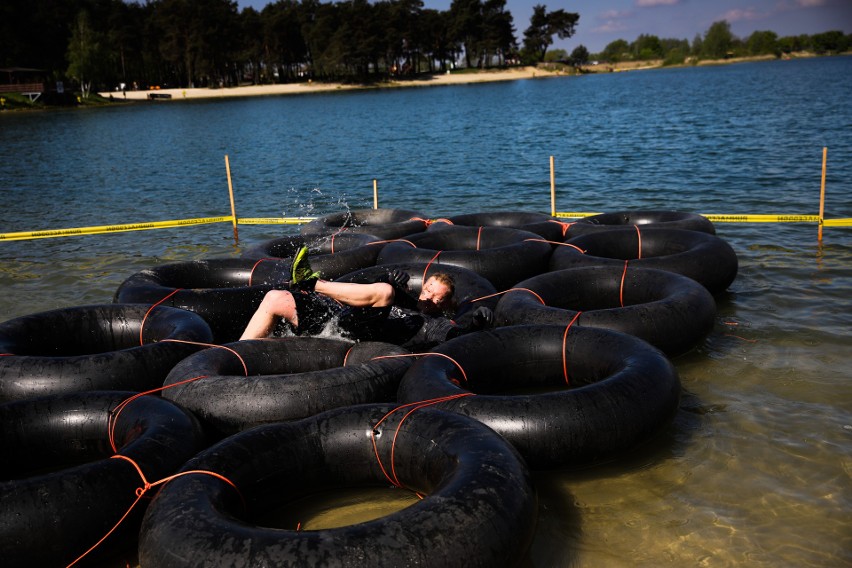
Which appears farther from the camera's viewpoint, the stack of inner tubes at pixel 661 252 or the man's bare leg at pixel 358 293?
the stack of inner tubes at pixel 661 252

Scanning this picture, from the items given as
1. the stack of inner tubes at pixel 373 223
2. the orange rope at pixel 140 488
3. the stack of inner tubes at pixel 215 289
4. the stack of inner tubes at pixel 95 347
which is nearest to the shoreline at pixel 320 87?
the stack of inner tubes at pixel 373 223

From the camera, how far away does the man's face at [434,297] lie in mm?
6633

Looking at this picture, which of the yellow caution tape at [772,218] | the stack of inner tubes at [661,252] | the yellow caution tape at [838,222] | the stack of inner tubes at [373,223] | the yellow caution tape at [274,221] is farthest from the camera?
the yellow caution tape at [274,221]

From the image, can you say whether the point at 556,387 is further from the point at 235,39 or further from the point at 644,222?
the point at 235,39

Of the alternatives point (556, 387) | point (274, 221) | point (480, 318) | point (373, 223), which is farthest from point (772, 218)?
point (274, 221)

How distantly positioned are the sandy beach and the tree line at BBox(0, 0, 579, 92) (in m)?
2.84

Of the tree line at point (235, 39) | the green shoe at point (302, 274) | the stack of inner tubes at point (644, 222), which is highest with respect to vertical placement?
→ the tree line at point (235, 39)

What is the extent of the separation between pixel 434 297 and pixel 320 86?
4304 inches

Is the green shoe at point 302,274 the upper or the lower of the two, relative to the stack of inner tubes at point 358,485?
upper

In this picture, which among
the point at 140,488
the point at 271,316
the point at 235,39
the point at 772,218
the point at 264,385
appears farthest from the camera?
the point at 235,39

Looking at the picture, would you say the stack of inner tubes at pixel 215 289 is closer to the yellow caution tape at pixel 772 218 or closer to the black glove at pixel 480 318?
the black glove at pixel 480 318

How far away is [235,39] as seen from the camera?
10762 centimetres

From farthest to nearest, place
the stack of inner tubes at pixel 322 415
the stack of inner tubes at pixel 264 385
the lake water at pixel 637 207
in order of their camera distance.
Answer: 1. the stack of inner tubes at pixel 264 385
2. the lake water at pixel 637 207
3. the stack of inner tubes at pixel 322 415

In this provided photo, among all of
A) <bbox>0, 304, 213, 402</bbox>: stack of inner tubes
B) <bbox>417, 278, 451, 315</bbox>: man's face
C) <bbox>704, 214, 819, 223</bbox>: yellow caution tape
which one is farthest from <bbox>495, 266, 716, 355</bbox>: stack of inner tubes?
<bbox>704, 214, 819, 223</bbox>: yellow caution tape
